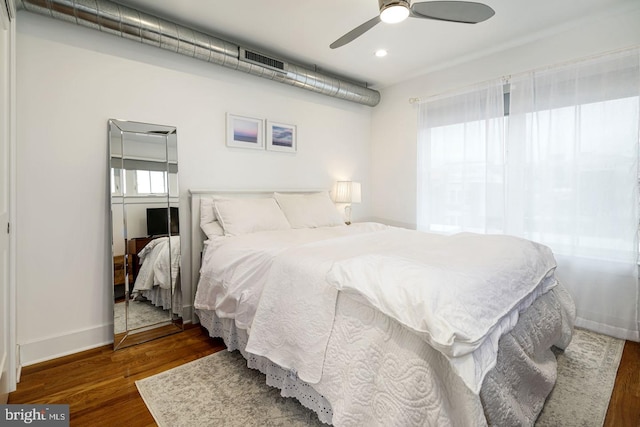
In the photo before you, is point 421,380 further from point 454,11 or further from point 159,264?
point 159,264

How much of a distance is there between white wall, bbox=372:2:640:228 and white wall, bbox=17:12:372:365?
7.24ft

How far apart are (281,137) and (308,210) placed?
889mm

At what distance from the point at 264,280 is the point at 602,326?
2.88 m

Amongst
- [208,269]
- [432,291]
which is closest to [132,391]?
[208,269]

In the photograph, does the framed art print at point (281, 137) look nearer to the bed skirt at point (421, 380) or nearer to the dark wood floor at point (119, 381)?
the dark wood floor at point (119, 381)

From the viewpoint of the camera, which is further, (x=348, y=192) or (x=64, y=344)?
(x=348, y=192)

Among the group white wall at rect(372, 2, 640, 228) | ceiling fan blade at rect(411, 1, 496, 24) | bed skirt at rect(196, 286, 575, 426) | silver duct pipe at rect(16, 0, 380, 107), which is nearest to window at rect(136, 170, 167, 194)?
silver duct pipe at rect(16, 0, 380, 107)

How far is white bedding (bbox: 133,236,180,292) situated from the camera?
258cm

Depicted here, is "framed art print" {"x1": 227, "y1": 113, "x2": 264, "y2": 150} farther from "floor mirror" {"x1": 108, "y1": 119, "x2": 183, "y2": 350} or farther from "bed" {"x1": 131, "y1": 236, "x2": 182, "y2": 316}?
"bed" {"x1": 131, "y1": 236, "x2": 182, "y2": 316}

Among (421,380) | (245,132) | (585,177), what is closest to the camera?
(421,380)

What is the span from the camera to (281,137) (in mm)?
3494

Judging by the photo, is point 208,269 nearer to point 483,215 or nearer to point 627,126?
point 483,215

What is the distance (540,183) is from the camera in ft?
9.74

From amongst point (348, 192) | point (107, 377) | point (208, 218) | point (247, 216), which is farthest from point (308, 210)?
point (107, 377)
